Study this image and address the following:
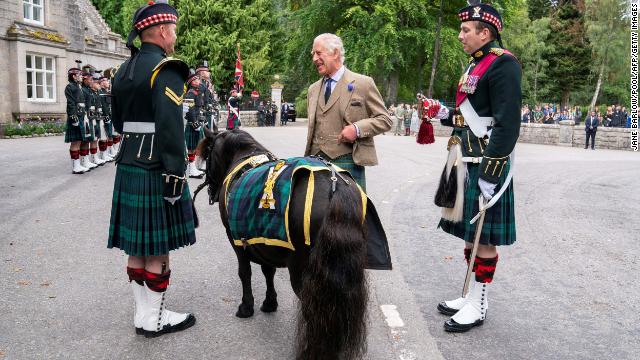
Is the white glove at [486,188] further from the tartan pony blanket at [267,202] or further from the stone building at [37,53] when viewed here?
the stone building at [37,53]

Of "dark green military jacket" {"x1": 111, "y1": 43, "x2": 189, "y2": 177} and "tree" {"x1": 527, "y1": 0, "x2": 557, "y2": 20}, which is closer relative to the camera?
"dark green military jacket" {"x1": 111, "y1": 43, "x2": 189, "y2": 177}

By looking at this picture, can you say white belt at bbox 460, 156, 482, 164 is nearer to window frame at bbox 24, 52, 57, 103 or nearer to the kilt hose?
the kilt hose

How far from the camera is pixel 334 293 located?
2.90 metres

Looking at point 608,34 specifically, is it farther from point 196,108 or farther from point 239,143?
point 239,143

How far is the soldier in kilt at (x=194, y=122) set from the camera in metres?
11.3

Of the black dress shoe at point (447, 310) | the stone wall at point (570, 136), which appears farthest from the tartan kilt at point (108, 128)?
the stone wall at point (570, 136)

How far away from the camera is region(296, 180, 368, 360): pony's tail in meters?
2.90

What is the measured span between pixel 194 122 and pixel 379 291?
764 cm

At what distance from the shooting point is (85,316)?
413 cm

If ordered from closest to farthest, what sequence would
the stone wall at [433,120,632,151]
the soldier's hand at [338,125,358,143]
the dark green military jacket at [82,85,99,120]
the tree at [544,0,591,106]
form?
the soldier's hand at [338,125,358,143] → the dark green military jacket at [82,85,99,120] → the stone wall at [433,120,632,151] → the tree at [544,0,591,106]

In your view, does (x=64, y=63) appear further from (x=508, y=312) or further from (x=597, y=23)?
(x=597, y=23)

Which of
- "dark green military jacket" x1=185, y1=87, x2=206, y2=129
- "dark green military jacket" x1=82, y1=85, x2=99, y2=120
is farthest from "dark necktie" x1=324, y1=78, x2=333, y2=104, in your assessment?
"dark green military jacket" x1=82, y1=85, x2=99, y2=120

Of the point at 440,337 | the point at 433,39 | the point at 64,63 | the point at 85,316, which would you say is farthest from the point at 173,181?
the point at 433,39

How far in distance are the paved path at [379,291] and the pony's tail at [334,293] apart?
681mm
